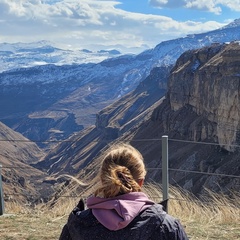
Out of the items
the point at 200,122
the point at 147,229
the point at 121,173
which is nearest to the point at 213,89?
the point at 200,122

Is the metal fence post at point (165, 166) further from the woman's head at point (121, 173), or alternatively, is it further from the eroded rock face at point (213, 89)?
the eroded rock face at point (213, 89)

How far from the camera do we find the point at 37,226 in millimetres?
7172

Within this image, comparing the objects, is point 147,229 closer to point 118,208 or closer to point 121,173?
point 118,208

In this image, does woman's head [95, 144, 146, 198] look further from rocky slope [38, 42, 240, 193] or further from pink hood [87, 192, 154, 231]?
rocky slope [38, 42, 240, 193]

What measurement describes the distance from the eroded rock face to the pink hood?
103 feet

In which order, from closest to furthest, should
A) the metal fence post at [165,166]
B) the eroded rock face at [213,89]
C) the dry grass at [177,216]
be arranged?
1. the dry grass at [177,216]
2. the metal fence post at [165,166]
3. the eroded rock face at [213,89]

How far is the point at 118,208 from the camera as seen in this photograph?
2.91 m

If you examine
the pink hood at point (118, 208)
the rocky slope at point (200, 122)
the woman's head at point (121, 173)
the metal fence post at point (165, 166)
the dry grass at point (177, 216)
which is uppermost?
the woman's head at point (121, 173)

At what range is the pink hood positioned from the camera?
2.89 m

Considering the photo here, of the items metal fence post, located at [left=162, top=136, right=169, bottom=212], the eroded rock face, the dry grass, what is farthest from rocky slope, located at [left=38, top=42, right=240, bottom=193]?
metal fence post, located at [left=162, top=136, right=169, bottom=212]

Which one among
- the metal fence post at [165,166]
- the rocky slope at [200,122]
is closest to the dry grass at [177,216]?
the metal fence post at [165,166]

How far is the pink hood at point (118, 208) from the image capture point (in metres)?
2.89

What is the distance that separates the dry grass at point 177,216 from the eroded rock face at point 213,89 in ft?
86.3

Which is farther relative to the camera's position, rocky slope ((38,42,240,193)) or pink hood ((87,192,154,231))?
rocky slope ((38,42,240,193))
